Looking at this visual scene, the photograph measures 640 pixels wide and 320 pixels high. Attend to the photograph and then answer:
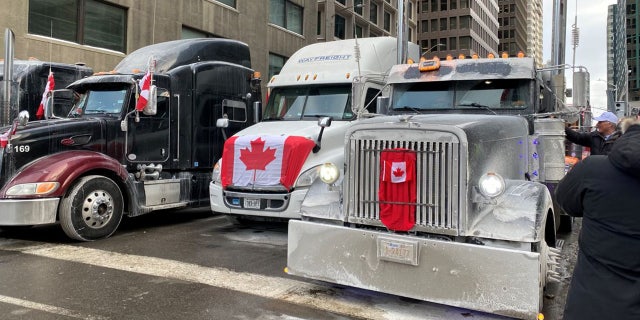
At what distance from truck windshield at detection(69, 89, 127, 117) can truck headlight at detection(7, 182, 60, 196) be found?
1837 mm

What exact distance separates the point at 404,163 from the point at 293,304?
1.69 m

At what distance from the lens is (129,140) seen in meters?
8.38

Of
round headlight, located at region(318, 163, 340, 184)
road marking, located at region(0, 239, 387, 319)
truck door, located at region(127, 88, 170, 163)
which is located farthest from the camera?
truck door, located at region(127, 88, 170, 163)

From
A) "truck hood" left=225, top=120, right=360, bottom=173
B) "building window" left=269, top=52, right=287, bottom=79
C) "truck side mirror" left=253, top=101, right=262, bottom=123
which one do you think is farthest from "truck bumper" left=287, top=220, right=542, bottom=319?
"building window" left=269, top=52, right=287, bottom=79

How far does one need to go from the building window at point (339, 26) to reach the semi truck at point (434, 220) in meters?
31.8

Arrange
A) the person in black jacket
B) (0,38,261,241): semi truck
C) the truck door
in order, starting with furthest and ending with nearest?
1. the truck door
2. (0,38,261,241): semi truck
3. the person in black jacket

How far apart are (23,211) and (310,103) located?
4.77 m

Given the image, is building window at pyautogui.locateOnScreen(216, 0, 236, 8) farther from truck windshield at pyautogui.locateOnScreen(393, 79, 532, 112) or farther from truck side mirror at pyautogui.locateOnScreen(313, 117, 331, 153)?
truck windshield at pyautogui.locateOnScreen(393, 79, 532, 112)

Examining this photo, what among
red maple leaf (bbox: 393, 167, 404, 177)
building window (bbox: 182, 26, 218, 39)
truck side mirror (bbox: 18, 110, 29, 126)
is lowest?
red maple leaf (bbox: 393, 167, 404, 177)

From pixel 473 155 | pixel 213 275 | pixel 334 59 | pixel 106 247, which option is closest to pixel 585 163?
pixel 473 155

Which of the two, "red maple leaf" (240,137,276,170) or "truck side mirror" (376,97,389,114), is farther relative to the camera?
"red maple leaf" (240,137,276,170)

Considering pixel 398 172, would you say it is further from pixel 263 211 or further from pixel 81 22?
pixel 81 22

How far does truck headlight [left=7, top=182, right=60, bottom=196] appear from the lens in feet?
22.5

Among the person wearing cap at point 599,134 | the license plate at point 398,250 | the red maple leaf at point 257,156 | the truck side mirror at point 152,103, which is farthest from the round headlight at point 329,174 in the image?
the truck side mirror at point 152,103
